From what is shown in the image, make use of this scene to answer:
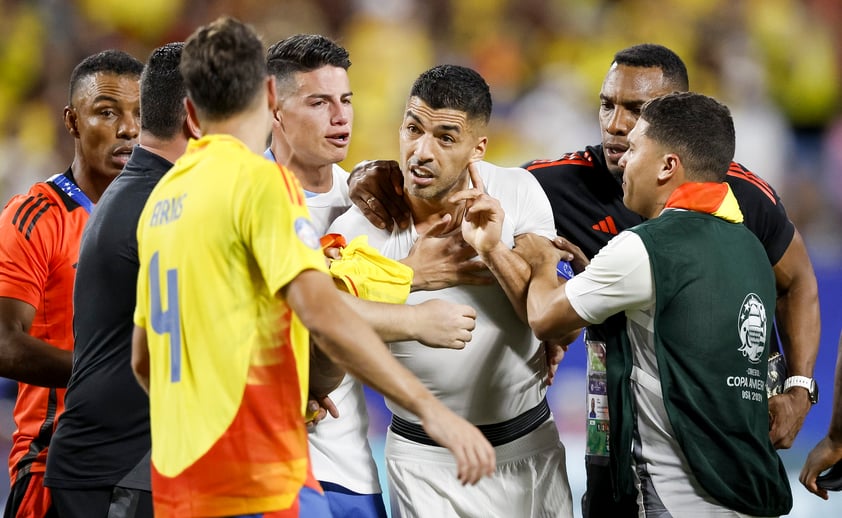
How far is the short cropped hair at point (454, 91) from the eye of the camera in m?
3.66

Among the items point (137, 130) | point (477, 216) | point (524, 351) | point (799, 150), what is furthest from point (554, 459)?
point (799, 150)

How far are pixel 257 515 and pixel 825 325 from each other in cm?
612

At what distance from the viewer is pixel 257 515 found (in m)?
2.53

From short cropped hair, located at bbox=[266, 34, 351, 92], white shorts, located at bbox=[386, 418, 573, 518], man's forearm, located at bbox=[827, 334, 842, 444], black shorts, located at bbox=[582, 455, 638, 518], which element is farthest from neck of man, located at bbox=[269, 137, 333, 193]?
man's forearm, located at bbox=[827, 334, 842, 444]

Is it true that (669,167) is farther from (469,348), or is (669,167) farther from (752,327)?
(469,348)

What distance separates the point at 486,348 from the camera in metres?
3.75

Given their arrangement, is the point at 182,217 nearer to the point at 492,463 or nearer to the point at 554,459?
the point at 492,463

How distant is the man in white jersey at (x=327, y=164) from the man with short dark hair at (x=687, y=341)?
89 centimetres

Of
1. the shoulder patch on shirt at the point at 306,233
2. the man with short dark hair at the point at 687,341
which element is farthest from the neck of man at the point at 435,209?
the shoulder patch on shirt at the point at 306,233

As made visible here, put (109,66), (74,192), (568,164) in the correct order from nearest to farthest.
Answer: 1. (74,192)
2. (109,66)
3. (568,164)

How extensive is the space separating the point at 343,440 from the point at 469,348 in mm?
608

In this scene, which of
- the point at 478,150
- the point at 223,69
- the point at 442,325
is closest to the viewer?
the point at 223,69

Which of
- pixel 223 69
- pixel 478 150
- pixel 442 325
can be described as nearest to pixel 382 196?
pixel 478 150

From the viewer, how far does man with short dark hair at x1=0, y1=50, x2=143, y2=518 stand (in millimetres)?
3797
